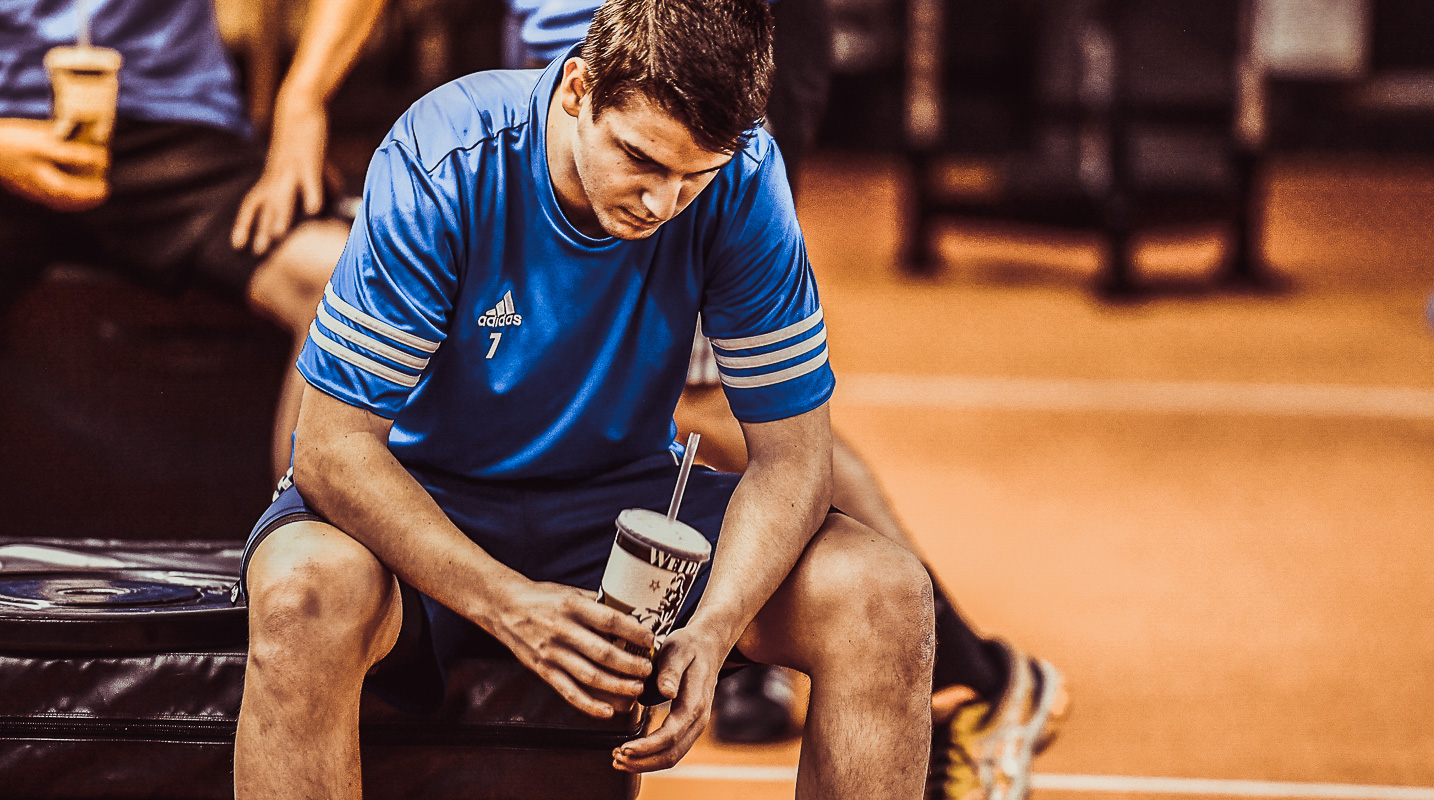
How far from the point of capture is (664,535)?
1.40 metres

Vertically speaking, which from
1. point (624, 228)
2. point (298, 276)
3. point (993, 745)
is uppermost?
point (624, 228)

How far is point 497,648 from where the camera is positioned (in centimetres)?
168

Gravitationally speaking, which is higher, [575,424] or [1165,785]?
[575,424]

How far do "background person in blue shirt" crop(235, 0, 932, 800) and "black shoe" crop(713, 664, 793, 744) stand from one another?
0.70 metres

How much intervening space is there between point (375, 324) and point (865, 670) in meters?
0.60

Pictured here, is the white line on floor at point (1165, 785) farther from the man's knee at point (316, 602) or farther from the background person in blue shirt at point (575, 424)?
the man's knee at point (316, 602)

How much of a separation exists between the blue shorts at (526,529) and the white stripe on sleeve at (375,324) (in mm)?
209

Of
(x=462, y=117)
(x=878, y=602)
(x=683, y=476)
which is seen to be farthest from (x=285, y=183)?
(x=878, y=602)

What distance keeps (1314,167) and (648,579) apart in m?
11.4

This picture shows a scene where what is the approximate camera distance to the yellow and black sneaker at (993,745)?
193 cm

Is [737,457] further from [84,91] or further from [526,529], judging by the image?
[84,91]

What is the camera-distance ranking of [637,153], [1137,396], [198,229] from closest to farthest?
[637,153], [198,229], [1137,396]

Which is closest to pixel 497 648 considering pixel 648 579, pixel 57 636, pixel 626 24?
pixel 648 579

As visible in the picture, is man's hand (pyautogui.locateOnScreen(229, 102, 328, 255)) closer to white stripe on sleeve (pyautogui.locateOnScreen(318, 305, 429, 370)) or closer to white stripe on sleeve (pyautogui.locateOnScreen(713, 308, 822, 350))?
white stripe on sleeve (pyautogui.locateOnScreen(318, 305, 429, 370))
